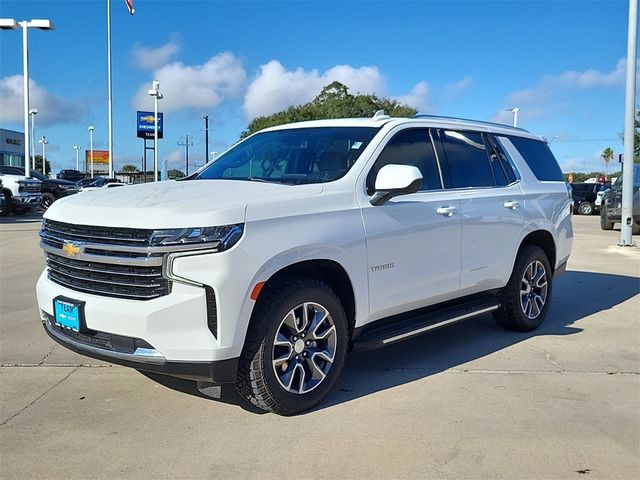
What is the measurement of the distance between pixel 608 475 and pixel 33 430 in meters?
3.31

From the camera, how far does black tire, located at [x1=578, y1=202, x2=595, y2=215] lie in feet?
100

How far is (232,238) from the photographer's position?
11.3ft

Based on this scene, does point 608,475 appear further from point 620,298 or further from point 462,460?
point 620,298

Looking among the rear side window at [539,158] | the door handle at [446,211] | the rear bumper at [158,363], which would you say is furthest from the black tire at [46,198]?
the rear bumper at [158,363]

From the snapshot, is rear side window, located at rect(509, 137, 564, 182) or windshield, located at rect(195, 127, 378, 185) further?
rear side window, located at rect(509, 137, 564, 182)

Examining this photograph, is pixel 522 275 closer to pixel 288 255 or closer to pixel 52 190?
pixel 288 255

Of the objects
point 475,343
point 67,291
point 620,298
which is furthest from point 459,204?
point 620,298

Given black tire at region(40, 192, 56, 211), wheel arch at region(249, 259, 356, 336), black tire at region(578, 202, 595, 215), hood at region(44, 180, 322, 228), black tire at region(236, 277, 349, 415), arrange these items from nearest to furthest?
hood at region(44, 180, 322, 228), black tire at region(236, 277, 349, 415), wheel arch at region(249, 259, 356, 336), black tire at region(40, 192, 56, 211), black tire at region(578, 202, 595, 215)

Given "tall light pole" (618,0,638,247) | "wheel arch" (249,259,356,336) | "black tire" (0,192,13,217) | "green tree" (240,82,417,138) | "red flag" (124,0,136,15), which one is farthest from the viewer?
"green tree" (240,82,417,138)

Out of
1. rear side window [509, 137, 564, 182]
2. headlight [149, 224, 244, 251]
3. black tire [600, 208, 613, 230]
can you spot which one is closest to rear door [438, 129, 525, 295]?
rear side window [509, 137, 564, 182]

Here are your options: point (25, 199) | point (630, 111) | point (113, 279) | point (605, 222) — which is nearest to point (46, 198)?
point (25, 199)

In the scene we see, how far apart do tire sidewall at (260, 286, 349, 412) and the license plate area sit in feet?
3.61

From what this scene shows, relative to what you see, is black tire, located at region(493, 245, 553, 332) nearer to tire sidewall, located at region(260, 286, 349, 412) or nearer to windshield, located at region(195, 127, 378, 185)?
windshield, located at region(195, 127, 378, 185)

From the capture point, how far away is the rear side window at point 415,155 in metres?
4.61
